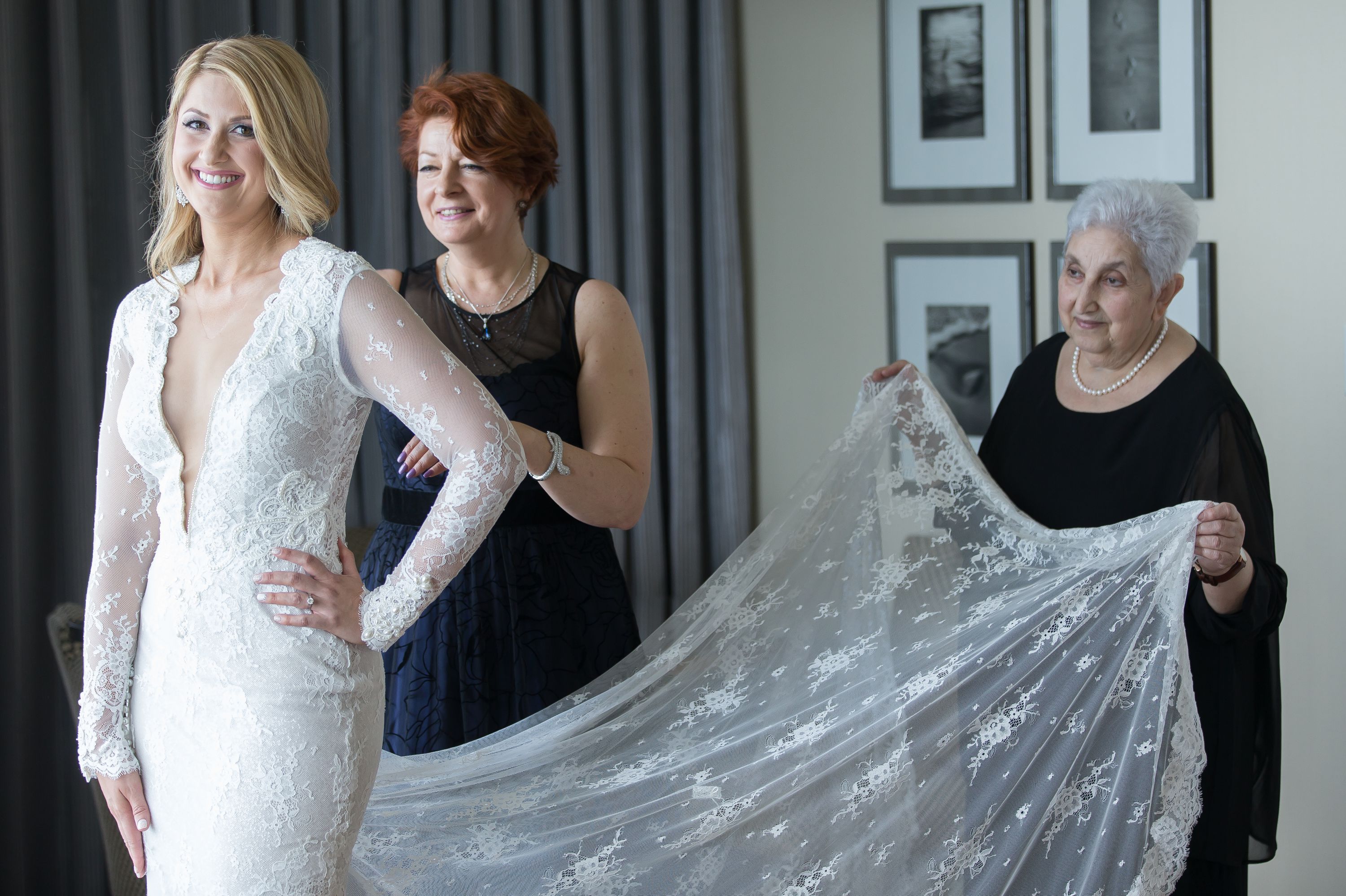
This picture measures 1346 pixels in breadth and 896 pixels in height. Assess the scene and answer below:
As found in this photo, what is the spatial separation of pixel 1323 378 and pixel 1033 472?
1.05 meters

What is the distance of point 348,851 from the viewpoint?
1356 millimetres

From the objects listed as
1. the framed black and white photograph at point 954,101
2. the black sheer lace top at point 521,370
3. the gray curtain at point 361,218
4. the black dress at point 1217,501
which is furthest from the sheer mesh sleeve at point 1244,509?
the gray curtain at point 361,218

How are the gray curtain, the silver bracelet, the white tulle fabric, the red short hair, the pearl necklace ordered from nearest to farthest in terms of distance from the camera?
the white tulle fabric, the silver bracelet, the red short hair, the pearl necklace, the gray curtain

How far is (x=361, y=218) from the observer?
3.09 m

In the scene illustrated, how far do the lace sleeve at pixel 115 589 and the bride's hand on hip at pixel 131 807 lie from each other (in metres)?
0.01

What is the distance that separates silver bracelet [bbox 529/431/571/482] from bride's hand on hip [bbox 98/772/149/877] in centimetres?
66

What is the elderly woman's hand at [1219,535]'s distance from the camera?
66.7 inches

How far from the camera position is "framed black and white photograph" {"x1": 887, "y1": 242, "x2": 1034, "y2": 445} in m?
3.12

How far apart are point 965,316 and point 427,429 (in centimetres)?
214

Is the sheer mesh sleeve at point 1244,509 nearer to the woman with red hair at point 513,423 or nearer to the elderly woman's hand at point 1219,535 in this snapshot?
the elderly woman's hand at point 1219,535

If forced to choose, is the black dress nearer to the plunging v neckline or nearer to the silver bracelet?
the silver bracelet

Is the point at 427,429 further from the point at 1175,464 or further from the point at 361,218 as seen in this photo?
the point at 361,218

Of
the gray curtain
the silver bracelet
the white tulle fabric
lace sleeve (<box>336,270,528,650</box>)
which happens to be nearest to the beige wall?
the gray curtain

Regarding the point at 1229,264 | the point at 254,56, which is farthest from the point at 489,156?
the point at 1229,264
